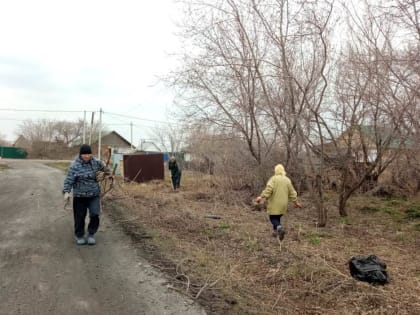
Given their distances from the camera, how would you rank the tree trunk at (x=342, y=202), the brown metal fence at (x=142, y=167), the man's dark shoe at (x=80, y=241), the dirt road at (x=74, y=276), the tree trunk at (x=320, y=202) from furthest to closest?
the brown metal fence at (x=142, y=167) < the tree trunk at (x=342, y=202) < the tree trunk at (x=320, y=202) < the man's dark shoe at (x=80, y=241) < the dirt road at (x=74, y=276)

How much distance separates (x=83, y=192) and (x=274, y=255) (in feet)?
10.1

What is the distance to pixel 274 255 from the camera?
19.6 feet

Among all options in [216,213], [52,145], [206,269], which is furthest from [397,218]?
[52,145]

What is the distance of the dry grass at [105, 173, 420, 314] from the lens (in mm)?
4301

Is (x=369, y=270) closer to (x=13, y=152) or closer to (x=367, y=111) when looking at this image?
(x=367, y=111)

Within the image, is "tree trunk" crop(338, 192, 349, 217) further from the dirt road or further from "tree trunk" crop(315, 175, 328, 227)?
the dirt road

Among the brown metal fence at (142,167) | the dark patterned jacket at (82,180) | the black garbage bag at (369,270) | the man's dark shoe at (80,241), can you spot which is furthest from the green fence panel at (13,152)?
the black garbage bag at (369,270)

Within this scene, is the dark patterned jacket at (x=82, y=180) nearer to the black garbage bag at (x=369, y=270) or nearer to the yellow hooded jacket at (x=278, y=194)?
the yellow hooded jacket at (x=278, y=194)

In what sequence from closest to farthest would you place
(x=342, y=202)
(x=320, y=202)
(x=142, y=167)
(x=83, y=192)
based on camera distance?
1. (x=83, y=192)
2. (x=320, y=202)
3. (x=342, y=202)
4. (x=142, y=167)

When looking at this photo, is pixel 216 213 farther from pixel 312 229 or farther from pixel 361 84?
pixel 361 84

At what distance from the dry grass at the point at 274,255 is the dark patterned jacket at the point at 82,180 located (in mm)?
1151

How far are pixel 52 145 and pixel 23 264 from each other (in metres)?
67.9

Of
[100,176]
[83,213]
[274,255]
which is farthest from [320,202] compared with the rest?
[83,213]

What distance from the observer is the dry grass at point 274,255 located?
4.30 m
